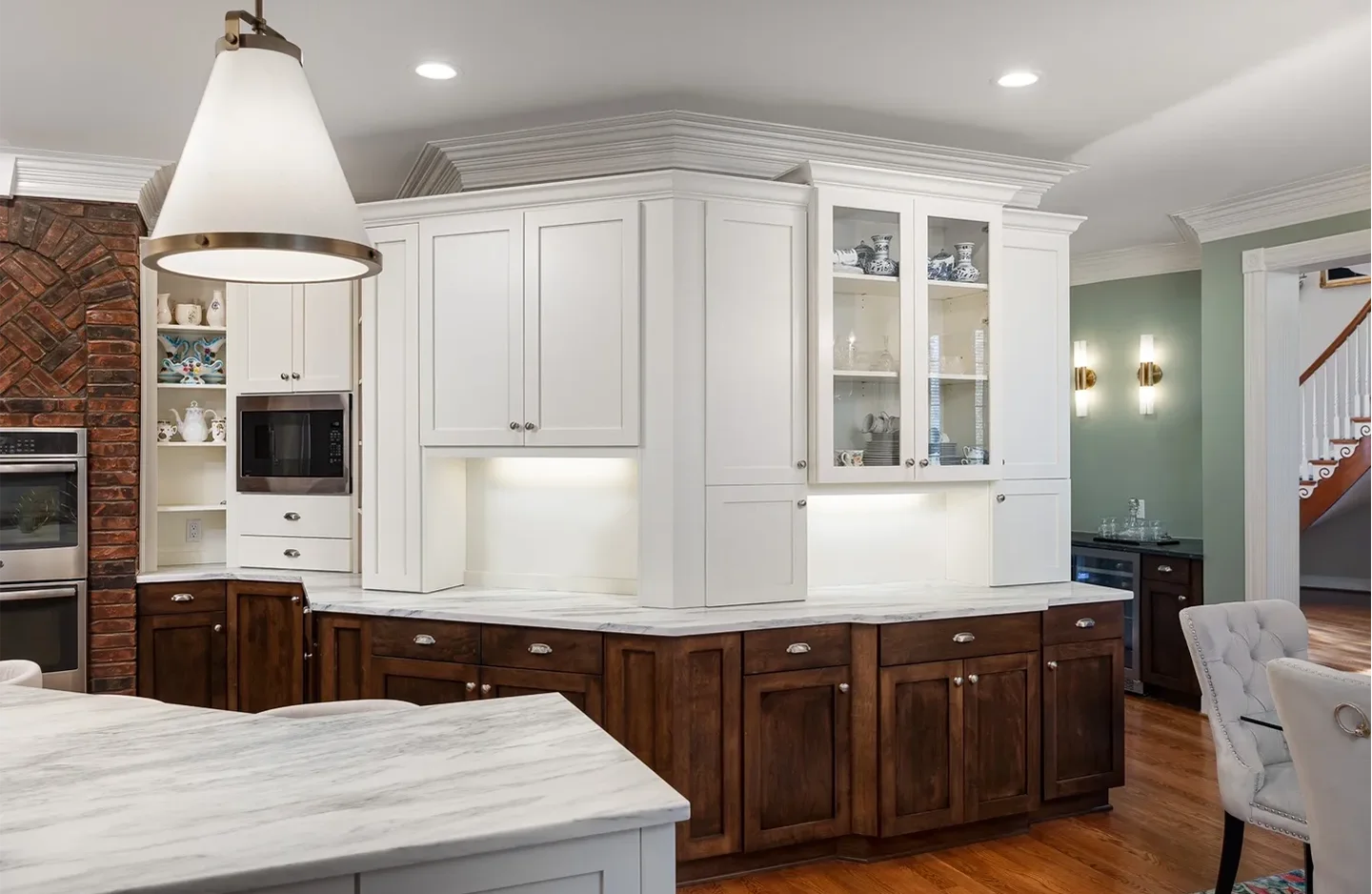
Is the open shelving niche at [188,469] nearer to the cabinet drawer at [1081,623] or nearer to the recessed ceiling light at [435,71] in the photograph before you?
the recessed ceiling light at [435,71]

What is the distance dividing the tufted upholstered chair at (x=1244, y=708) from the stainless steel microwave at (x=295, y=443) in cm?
347

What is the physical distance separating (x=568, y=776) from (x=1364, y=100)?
12.2 feet

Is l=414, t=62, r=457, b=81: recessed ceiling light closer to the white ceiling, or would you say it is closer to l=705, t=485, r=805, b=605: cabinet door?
the white ceiling

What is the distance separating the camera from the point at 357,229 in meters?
1.73

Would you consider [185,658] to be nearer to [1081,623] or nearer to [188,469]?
[188,469]

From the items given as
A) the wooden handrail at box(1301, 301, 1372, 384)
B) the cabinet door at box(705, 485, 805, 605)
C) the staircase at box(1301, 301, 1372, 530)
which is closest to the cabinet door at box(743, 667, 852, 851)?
the cabinet door at box(705, 485, 805, 605)

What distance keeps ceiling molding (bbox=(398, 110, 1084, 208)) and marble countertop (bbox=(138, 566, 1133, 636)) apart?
5.28 feet

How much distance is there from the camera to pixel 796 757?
10.7ft

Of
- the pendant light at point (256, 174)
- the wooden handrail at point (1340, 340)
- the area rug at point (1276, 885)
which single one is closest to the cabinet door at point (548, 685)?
the pendant light at point (256, 174)

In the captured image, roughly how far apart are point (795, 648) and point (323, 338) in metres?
2.63

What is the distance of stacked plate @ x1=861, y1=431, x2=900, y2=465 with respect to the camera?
3.61 m

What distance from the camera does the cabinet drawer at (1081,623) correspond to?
363 cm

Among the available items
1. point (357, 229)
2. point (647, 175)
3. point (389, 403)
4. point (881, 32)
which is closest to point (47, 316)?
point (389, 403)

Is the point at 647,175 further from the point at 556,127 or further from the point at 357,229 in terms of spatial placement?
the point at 357,229
